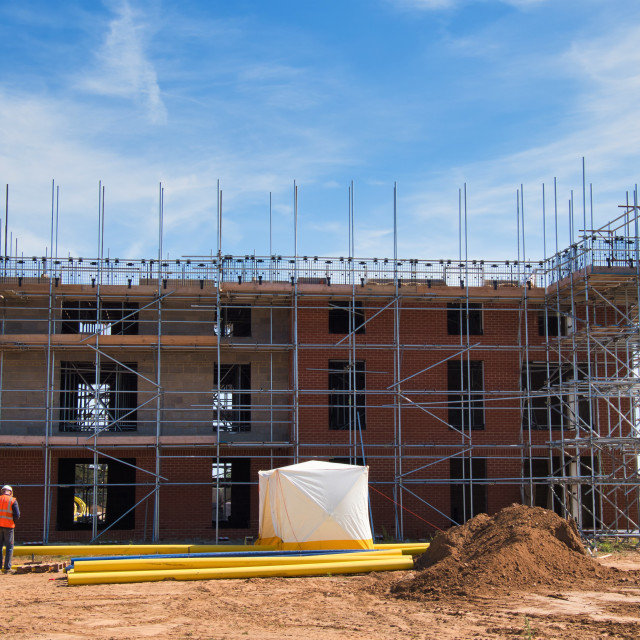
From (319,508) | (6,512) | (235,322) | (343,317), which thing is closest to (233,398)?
(235,322)

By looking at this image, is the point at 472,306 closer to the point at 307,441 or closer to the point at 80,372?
the point at 307,441

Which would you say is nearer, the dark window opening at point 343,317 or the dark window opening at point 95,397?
the dark window opening at point 95,397

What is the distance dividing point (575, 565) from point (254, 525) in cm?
989

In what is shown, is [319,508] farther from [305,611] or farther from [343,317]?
[343,317]

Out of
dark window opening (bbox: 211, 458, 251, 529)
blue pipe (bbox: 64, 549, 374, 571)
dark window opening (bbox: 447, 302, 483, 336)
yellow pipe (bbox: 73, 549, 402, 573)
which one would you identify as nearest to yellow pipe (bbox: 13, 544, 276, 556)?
blue pipe (bbox: 64, 549, 374, 571)

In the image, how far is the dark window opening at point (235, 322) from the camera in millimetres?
23688

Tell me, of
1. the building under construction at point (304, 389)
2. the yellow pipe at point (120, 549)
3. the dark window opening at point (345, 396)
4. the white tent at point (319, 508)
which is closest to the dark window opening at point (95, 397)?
the building under construction at point (304, 389)

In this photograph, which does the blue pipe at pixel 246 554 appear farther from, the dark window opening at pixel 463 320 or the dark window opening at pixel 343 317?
the dark window opening at pixel 463 320

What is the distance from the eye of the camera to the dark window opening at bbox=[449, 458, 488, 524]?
910 inches

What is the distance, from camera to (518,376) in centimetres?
2333

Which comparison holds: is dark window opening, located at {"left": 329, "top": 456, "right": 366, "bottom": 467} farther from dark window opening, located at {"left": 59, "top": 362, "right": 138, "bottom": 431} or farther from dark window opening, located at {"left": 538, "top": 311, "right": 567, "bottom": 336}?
dark window opening, located at {"left": 538, "top": 311, "right": 567, "bottom": 336}

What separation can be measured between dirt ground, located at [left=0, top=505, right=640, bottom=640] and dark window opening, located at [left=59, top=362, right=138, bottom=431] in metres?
7.08

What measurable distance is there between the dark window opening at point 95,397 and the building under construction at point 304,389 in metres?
0.06

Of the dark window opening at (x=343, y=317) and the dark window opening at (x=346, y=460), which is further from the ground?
the dark window opening at (x=343, y=317)
